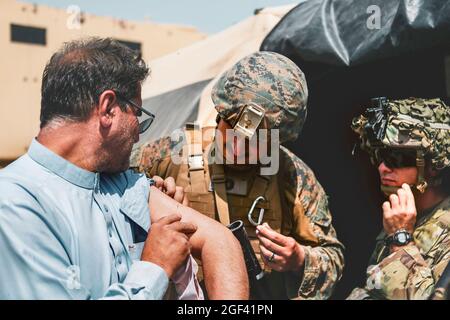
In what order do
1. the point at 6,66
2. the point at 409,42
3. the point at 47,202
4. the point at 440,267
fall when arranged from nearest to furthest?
1. the point at 47,202
2. the point at 440,267
3. the point at 409,42
4. the point at 6,66

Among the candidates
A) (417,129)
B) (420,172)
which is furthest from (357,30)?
Answer: (420,172)

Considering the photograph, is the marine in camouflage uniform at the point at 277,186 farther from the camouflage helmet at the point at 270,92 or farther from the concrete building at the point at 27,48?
the concrete building at the point at 27,48

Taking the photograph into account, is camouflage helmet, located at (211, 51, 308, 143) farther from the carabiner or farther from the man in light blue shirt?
the man in light blue shirt

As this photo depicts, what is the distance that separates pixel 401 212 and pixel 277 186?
0.55 metres

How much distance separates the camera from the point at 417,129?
2.35 m

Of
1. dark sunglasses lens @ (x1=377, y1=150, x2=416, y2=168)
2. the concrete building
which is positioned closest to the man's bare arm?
dark sunglasses lens @ (x1=377, y1=150, x2=416, y2=168)

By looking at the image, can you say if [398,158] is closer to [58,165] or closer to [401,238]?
[401,238]

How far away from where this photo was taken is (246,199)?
2518 mm

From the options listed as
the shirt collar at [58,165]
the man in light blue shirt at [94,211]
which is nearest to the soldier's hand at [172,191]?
the man in light blue shirt at [94,211]

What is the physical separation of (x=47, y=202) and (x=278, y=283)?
1.30 metres

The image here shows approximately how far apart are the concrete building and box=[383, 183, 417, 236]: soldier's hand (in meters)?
5.94

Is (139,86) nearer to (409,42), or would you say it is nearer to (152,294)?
(152,294)

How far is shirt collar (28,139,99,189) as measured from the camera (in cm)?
163

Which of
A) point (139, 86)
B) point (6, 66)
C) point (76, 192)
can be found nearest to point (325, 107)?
point (139, 86)
